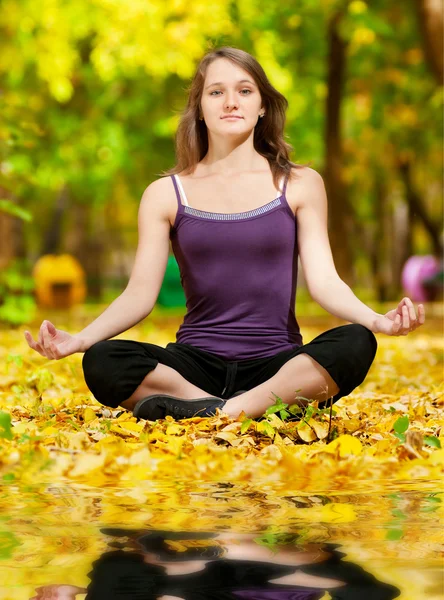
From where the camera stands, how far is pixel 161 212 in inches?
203

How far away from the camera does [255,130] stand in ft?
17.7

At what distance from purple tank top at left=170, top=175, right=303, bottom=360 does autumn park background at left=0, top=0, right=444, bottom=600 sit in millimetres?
484

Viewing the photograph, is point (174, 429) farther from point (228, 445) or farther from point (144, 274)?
point (144, 274)

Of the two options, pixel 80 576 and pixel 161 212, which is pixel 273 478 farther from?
pixel 161 212

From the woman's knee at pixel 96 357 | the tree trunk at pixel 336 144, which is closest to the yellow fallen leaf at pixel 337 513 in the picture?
the woman's knee at pixel 96 357

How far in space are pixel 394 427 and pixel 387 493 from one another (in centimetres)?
78

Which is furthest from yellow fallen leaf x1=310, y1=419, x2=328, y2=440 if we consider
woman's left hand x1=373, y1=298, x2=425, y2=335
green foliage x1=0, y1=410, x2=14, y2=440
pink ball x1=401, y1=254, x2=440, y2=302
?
pink ball x1=401, y1=254, x2=440, y2=302

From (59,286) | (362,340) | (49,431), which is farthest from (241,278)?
(59,286)

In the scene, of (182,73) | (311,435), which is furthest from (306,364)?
(182,73)

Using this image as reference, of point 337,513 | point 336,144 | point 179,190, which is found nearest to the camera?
point 337,513

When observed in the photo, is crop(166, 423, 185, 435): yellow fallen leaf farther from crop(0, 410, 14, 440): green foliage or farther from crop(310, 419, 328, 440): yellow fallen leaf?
crop(0, 410, 14, 440): green foliage

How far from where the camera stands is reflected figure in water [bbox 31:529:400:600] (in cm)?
249

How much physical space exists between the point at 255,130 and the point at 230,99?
342mm

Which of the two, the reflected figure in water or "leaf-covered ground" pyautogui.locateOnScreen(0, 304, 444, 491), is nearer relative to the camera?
the reflected figure in water
